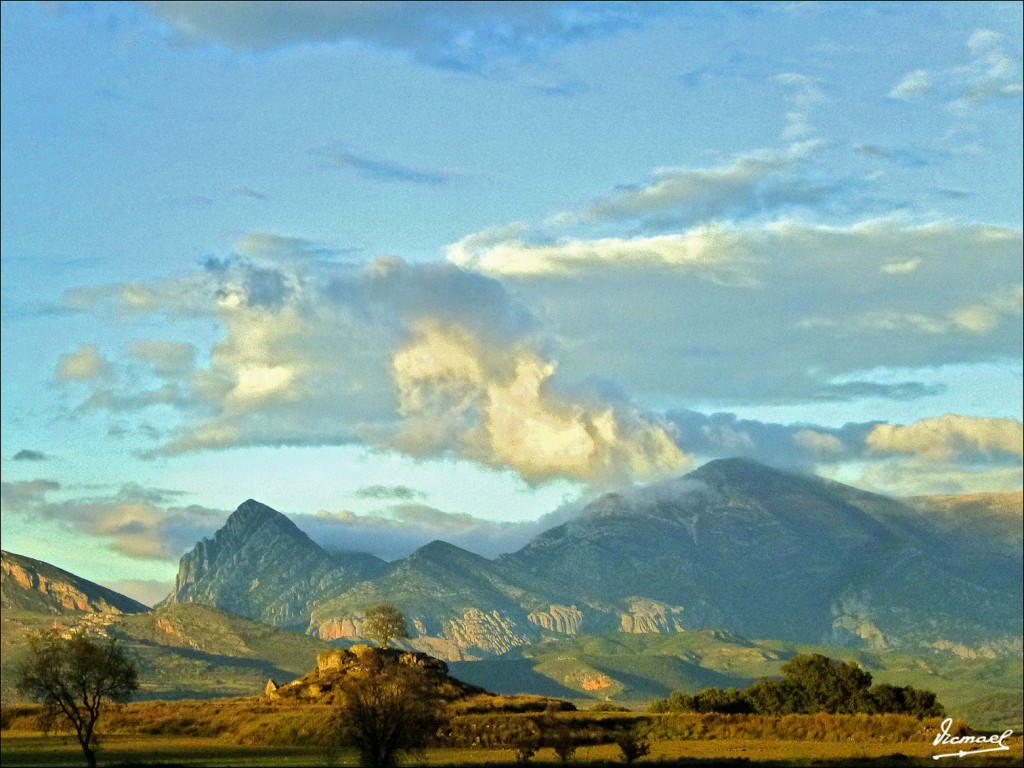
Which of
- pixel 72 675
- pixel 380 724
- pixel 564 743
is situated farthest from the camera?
pixel 564 743

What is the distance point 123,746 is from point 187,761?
138ft

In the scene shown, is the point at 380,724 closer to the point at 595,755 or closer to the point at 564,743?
the point at 564,743

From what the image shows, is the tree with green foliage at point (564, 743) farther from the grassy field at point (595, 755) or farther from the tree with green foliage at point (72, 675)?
the tree with green foliage at point (72, 675)

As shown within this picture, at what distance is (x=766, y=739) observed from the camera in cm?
19475

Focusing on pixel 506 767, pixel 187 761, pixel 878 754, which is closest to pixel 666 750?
pixel 878 754

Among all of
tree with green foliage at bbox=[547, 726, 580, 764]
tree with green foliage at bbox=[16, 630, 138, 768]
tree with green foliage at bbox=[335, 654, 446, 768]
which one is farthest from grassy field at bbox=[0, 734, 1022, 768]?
tree with green foliage at bbox=[335, 654, 446, 768]

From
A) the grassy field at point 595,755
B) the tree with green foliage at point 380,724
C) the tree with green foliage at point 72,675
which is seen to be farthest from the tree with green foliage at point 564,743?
the tree with green foliage at point 72,675

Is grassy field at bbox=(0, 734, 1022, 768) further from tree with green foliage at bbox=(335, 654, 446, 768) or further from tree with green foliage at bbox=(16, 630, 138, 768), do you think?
tree with green foliage at bbox=(335, 654, 446, 768)

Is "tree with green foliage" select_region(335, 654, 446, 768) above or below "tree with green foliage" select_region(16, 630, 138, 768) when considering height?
below

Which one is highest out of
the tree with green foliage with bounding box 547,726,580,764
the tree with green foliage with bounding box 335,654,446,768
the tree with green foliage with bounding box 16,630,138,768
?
the tree with green foliage with bounding box 16,630,138,768

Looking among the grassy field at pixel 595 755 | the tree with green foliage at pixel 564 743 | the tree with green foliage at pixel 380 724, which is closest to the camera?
the tree with green foliage at pixel 380 724

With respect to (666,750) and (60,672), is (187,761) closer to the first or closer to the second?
(60,672)

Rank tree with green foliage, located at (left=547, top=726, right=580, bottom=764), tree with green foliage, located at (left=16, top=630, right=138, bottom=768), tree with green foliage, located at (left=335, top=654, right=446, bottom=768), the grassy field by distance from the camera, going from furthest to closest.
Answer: tree with green foliage, located at (left=16, top=630, right=138, bottom=768) → tree with green foliage, located at (left=547, top=726, right=580, bottom=764) → the grassy field → tree with green foliage, located at (left=335, top=654, right=446, bottom=768)

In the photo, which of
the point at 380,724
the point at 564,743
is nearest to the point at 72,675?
the point at 380,724
